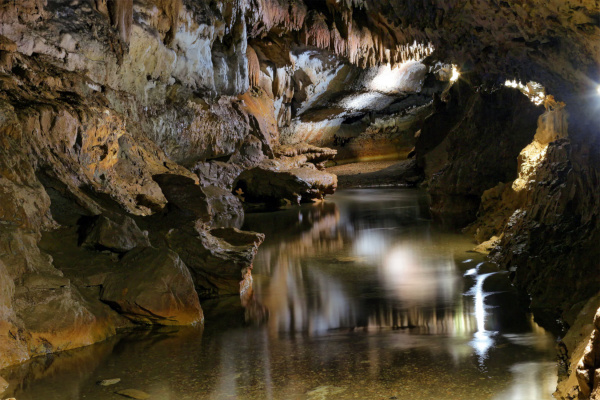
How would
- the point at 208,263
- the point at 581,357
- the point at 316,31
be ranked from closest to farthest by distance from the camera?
the point at 581,357
the point at 208,263
the point at 316,31

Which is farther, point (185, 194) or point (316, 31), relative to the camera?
point (316, 31)

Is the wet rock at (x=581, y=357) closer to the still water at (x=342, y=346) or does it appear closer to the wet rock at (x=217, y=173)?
the still water at (x=342, y=346)

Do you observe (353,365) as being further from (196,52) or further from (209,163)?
(209,163)

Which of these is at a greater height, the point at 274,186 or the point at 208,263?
the point at 274,186

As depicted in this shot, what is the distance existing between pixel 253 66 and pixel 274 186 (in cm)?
349

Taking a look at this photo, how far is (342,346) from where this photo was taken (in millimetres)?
4867

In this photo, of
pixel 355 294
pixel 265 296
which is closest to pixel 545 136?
pixel 355 294

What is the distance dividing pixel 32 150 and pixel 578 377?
215 inches

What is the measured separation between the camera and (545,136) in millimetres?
8359

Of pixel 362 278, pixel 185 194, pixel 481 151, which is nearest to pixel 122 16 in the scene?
pixel 185 194

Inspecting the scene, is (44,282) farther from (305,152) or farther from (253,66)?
(305,152)

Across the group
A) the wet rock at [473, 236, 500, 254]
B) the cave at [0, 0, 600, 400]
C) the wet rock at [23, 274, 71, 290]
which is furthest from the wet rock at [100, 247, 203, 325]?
the wet rock at [473, 236, 500, 254]

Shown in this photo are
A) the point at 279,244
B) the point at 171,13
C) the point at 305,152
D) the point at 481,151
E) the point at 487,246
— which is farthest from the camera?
the point at 305,152

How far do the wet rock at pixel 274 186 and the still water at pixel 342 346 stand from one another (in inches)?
369
